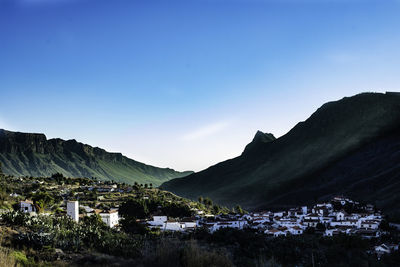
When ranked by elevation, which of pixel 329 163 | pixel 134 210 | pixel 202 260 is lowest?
pixel 134 210

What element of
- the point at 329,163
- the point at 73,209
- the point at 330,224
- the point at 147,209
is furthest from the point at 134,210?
the point at 329,163

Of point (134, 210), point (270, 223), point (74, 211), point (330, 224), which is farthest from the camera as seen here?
point (134, 210)

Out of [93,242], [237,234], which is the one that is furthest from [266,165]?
[93,242]

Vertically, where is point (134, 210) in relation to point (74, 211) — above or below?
below

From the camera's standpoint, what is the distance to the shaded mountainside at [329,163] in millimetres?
91500

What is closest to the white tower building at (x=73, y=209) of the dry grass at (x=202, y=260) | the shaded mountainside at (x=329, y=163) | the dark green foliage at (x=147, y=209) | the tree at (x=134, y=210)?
the dark green foliage at (x=147, y=209)

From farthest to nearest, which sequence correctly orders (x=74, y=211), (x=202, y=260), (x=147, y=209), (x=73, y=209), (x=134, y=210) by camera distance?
1. (x=147, y=209)
2. (x=134, y=210)
3. (x=73, y=209)
4. (x=74, y=211)
5. (x=202, y=260)

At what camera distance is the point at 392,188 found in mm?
72062

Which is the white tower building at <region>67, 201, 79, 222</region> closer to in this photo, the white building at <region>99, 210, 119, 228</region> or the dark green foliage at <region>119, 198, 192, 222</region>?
the white building at <region>99, 210, 119, 228</region>

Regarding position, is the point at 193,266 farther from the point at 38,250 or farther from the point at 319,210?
the point at 319,210

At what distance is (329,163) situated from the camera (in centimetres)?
13338

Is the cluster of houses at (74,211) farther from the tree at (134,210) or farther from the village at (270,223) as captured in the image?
the tree at (134,210)

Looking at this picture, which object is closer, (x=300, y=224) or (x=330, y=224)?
(x=330, y=224)

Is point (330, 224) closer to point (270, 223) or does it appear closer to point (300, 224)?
point (300, 224)
